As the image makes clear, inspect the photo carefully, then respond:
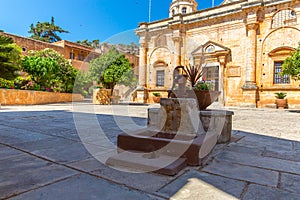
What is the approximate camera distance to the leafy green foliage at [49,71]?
15292mm

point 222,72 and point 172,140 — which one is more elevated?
point 222,72

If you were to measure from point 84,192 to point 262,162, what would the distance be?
202cm

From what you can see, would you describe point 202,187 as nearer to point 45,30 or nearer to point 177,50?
point 177,50

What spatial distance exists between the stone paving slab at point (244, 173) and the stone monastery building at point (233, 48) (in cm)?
1326

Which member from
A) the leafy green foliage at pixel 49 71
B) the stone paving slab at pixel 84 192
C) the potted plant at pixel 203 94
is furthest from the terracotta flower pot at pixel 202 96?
the leafy green foliage at pixel 49 71

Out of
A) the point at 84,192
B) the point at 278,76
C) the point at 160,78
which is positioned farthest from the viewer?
the point at 160,78

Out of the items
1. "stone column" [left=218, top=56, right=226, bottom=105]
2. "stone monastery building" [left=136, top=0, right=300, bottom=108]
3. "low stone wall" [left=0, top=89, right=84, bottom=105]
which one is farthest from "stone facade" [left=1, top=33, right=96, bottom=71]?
"stone column" [left=218, top=56, right=226, bottom=105]

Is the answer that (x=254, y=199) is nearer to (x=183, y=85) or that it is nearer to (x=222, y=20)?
(x=183, y=85)

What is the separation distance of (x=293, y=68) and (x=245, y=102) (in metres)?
4.76

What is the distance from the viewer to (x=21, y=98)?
46.0 ft

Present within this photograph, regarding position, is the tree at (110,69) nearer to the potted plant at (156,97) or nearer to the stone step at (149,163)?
the potted plant at (156,97)

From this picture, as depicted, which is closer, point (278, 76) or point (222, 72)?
point (278, 76)

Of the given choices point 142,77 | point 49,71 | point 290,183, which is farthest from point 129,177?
point 142,77

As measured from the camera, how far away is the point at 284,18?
13.5 meters
